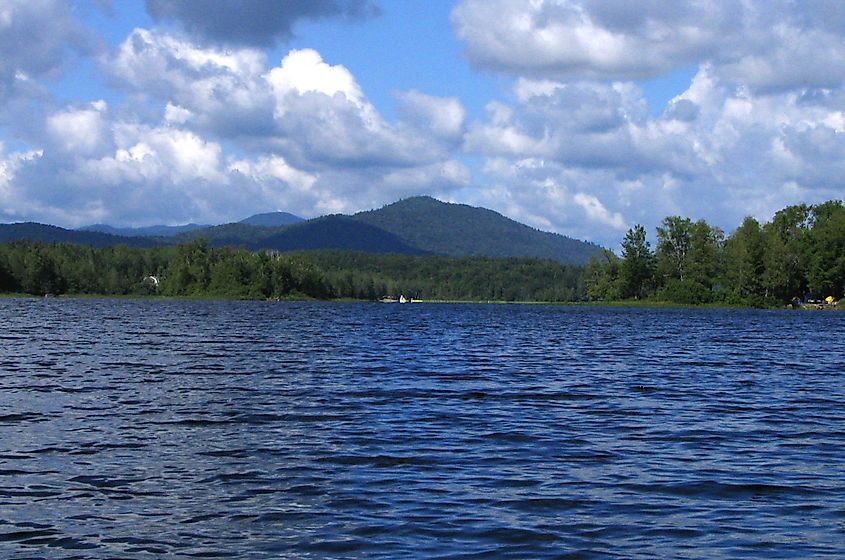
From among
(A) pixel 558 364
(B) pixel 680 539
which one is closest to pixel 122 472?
(B) pixel 680 539

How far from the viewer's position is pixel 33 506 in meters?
16.2

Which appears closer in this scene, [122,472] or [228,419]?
[122,472]

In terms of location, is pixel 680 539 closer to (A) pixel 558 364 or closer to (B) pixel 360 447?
(B) pixel 360 447

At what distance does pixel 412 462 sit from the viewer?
2059cm

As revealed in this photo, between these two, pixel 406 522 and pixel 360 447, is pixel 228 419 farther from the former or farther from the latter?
pixel 406 522

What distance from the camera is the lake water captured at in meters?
14.8

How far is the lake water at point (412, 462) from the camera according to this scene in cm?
1481

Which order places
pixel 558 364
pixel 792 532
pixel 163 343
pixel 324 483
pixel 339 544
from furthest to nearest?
pixel 163 343 < pixel 558 364 < pixel 324 483 < pixel 792 532 < pixel 339 544

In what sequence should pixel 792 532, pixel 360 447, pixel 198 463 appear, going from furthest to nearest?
pixel 360 447 → pixel 198 463 → pixel 792 532

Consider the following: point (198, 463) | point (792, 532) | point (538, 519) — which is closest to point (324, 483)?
point (198, 463)

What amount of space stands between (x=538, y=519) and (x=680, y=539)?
7.87 feet

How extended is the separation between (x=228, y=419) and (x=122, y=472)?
24.2ft

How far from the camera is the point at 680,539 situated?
14.9 m

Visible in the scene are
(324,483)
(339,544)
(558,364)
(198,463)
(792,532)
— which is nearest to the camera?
(339,544)
